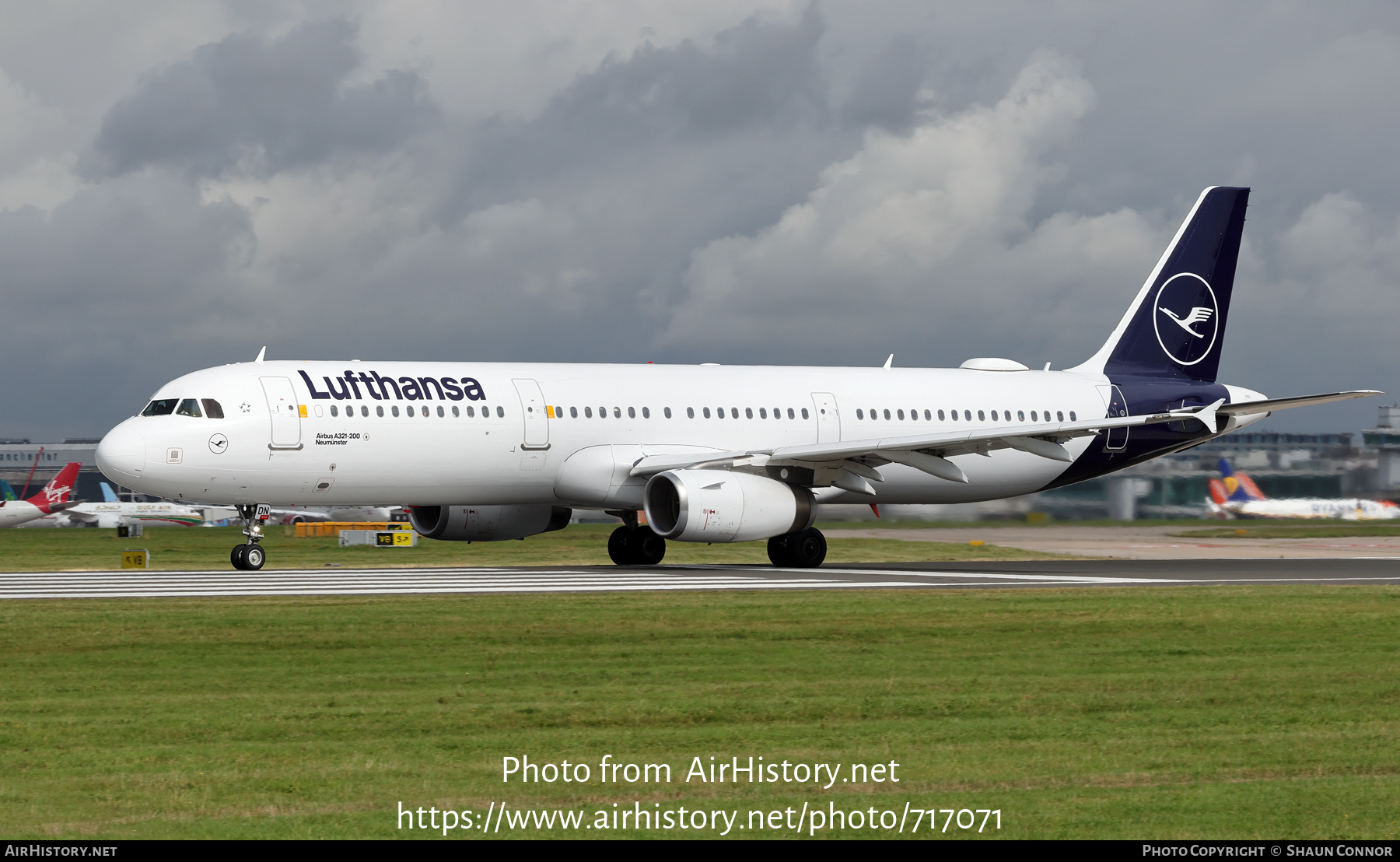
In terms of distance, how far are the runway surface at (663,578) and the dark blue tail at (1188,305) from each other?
647 centimetres

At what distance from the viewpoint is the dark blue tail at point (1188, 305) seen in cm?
3609

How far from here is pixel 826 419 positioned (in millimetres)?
31562

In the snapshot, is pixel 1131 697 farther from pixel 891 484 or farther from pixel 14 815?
pixel 891 484

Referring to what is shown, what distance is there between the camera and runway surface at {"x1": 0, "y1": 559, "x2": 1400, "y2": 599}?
72.9 ft

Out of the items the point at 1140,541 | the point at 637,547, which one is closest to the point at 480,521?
the point at 637,547

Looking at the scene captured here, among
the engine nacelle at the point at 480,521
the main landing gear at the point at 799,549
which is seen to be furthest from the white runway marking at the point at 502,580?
the engine nacelle at the point at 480,521

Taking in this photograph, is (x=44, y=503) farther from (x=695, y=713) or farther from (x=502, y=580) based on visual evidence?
(x=695, y=713)

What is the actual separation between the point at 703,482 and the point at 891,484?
6.67m

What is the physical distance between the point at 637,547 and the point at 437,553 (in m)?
9.89

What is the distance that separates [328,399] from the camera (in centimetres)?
2703

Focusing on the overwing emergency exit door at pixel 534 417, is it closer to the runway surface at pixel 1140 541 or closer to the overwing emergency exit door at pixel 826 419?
the overwing emergency exit door at pixel 826 419

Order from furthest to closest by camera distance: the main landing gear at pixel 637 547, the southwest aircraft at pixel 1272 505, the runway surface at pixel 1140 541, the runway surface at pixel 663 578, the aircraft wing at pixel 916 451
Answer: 1. the southwest aircraft at pixel 1272 505
2. the runway surface at pixel 1140 541
3. the main landing gear at pixel 637 547
4. the aircraft wing at pixel 916 451
5. the runway surface at pixel 663 578

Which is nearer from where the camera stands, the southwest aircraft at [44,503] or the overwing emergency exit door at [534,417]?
the overwing emergency exit door at [534,417]
